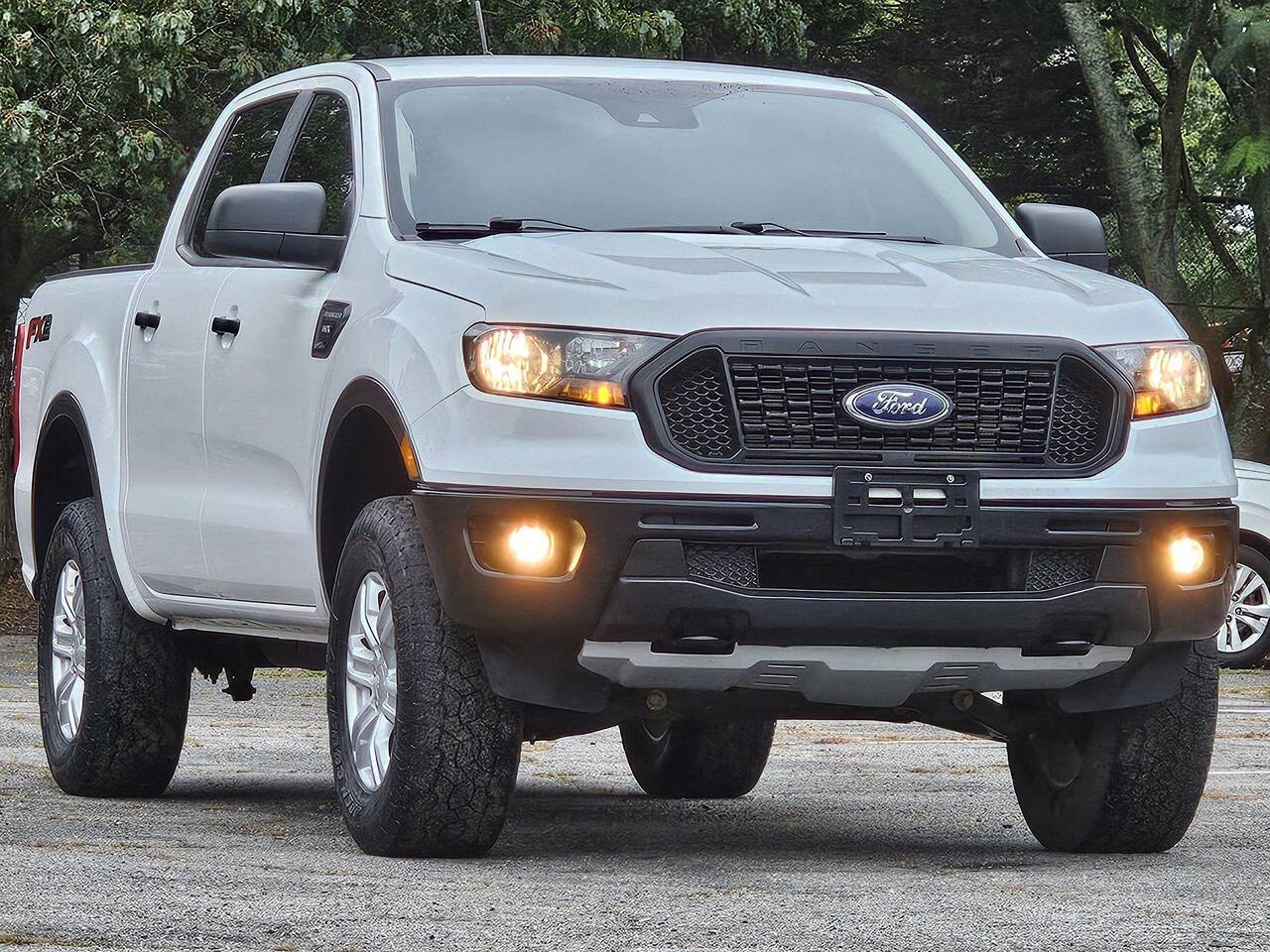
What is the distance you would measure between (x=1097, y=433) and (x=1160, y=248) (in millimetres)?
13020

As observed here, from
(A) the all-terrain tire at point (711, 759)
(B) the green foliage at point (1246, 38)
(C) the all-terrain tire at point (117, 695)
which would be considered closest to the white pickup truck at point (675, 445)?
(C) the all-terrain tire at point (117, 695)

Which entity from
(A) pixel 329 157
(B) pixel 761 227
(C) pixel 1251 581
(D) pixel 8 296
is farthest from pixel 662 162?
(D) pixel 8 296

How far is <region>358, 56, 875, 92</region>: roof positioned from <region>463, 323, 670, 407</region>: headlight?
162 centimetres

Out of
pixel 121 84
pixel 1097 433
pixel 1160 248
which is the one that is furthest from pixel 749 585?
pixel 1160 248

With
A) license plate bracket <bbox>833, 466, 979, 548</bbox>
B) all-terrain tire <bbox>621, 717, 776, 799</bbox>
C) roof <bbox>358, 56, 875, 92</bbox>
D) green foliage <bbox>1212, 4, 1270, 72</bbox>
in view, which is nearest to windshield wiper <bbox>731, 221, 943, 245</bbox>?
roof <bbox>358, 56, 875, 92</bbox>

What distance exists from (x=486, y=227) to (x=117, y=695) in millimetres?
2309

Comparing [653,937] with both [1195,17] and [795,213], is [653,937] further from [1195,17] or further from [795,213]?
[1195,17]

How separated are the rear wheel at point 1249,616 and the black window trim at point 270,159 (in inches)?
359

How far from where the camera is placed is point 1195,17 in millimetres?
16641

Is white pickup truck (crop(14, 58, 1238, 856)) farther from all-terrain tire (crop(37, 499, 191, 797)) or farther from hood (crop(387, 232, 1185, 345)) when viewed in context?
all-terrain tire (crop(37, 499, 191, 797))

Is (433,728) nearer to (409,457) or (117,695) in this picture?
(409,457)

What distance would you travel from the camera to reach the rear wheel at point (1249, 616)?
15266 mm

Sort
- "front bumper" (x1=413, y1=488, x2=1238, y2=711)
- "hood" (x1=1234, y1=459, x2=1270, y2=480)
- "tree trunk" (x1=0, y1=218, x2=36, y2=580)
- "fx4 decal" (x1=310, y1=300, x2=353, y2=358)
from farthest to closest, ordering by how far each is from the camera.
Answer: "tree trunk" (x1=0, y1=218, x2=36, y2=580) → "hood" (x1=1234, y1=459, x2=1270, y2=480) → "fx4 decal" (x1=310, y1=300, x2=353, y2=358) → "front bumper" (x1=413, y1=488, x2=1238, y2=711)

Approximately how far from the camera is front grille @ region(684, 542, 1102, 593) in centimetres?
534
